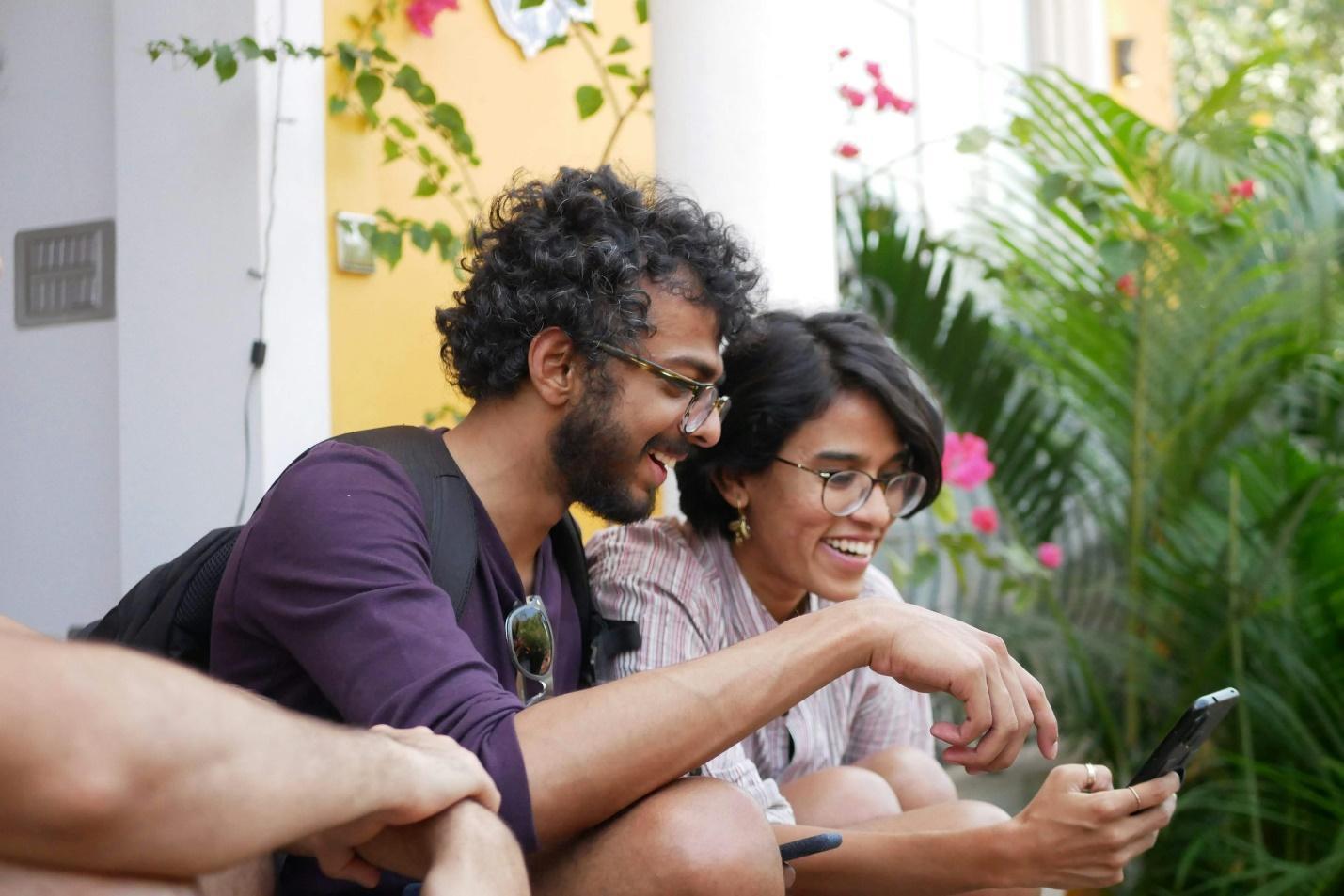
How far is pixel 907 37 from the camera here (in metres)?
6.29

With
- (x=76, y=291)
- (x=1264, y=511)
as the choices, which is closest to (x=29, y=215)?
(x=76, y=291)

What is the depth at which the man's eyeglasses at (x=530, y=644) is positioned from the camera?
2146mm

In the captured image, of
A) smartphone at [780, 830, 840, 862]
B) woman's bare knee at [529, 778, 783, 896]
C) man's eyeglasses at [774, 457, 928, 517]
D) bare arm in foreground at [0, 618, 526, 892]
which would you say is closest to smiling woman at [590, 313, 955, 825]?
man's eyeglasses at [774, 457, 928, 517]

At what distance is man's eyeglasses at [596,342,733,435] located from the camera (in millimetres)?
2283

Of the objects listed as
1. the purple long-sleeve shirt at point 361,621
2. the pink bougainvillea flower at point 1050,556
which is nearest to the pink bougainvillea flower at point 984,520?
the pink bougainvillea flower at point 1050,556

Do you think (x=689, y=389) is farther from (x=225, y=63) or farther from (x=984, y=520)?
(x=984, y=520)

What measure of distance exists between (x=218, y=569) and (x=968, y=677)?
100cm

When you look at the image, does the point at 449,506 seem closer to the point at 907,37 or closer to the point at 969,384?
the point at 969,384

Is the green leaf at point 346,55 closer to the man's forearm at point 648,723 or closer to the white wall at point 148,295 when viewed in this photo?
the white wall at point 148,295

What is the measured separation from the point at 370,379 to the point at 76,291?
67 centimetres

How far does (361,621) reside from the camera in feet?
5.95

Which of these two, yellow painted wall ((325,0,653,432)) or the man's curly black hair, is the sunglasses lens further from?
yellow painted wall ((325,0,653,432))

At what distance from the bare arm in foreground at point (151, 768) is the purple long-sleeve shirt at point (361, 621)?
396mm

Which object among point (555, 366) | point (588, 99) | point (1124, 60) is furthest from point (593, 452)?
point (1124, 60)
